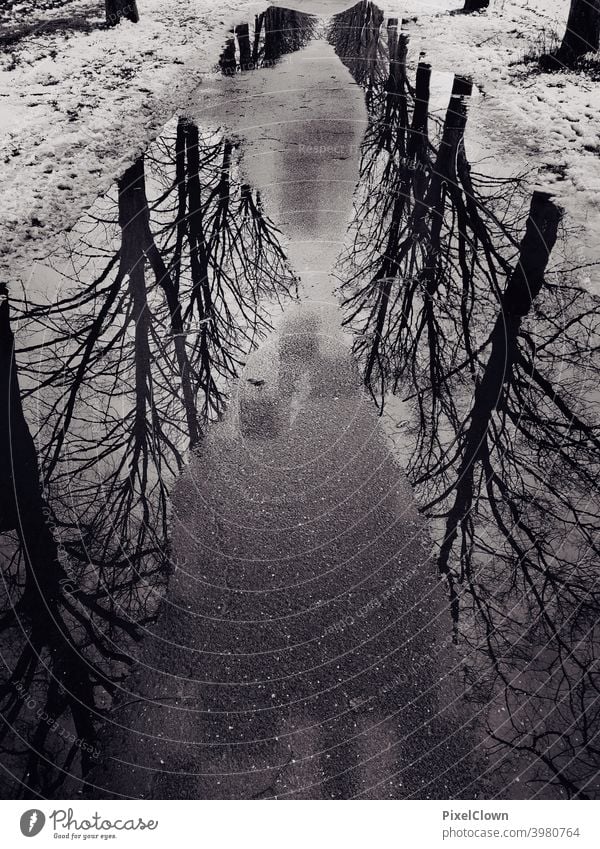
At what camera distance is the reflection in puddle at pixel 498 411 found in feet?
10.4

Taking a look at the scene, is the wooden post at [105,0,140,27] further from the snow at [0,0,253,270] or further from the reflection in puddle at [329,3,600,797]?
the reflection in puddle at [329,3,600,797]

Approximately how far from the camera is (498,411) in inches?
182

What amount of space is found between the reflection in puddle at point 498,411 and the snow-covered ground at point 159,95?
0.91 meters

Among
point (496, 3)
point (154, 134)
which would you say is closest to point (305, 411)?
point (154, 134)

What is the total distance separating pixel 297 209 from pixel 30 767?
18.5 ft

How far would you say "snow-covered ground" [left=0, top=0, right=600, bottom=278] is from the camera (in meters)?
6.73

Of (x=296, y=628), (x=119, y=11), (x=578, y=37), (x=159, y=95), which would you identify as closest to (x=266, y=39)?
(x=119, y=11)

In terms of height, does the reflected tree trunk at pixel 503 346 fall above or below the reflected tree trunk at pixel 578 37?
below

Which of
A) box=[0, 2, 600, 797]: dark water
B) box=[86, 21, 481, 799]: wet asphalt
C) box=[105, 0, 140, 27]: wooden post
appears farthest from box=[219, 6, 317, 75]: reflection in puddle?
box=[86, 21, 481, 799]: wet asphalt

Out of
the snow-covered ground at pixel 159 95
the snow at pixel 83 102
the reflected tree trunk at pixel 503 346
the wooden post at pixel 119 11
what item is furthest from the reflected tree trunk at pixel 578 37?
the wooden post at pixel 119 11

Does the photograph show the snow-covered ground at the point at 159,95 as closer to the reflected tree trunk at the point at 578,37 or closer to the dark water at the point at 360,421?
the dark water at the point at 360,421

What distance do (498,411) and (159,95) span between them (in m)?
7.50

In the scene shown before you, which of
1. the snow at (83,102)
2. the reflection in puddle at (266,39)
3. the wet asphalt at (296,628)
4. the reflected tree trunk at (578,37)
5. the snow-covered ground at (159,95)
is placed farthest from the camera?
the reflection in puddle at (266,39)
